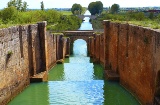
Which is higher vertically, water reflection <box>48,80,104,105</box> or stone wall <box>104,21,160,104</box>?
stone wall <box>104,21,160,104</box>

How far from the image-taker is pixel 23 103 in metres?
15.8

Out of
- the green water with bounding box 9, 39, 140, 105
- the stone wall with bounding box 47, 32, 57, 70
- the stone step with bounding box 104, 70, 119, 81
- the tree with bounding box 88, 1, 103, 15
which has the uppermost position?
the tree with bounding box 88, 1, 103, 15

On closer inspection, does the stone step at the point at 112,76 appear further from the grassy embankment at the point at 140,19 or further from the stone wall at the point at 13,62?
the stone wall at the point at 13,62

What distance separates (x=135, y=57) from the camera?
16391mm

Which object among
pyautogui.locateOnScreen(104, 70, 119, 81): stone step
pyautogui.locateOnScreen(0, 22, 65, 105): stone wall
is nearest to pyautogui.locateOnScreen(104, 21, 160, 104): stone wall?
pyautogui.locateOnScreen(104, 70, 119, 81): stone step

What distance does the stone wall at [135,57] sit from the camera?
12.9 meters

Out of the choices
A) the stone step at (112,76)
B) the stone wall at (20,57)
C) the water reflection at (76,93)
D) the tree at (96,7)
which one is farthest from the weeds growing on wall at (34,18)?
the tree at (96,7)

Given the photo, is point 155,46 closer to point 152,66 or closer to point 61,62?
point 152,66

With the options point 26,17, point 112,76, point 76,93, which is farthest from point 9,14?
point 76,93

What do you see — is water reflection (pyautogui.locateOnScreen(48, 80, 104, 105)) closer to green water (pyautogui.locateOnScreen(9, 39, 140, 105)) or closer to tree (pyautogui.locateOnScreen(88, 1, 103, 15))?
green water (pyautogui.locateOnScreen(9, 39, 140, 105))

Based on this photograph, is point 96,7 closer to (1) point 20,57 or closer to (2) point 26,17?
(2) point 26,17

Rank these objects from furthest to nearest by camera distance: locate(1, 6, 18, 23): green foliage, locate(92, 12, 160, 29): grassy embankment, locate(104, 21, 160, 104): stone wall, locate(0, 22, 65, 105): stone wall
→ locate(1, 6, 18, 23): green foliage, locate(92, 12, 160, 29): grassy embankment, locate(0, 22, 65, 105): stone wall, locate(104, 21, 160, 104): stone wall

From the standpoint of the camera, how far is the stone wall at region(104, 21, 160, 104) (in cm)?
1288

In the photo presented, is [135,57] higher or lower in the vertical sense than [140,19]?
lower
